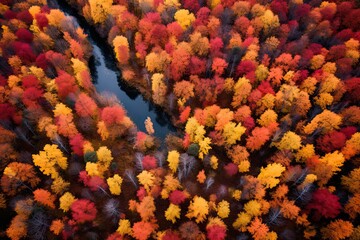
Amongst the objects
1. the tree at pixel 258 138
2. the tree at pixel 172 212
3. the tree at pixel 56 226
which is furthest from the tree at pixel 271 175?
the tree at pixel 56 226

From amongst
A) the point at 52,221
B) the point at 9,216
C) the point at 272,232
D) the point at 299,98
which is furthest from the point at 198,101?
the point at 9,216

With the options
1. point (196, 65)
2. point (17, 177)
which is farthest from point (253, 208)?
point (17, 177)

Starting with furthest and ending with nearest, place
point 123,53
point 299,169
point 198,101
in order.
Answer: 1. point 123,53
2. point 198,101
3. point 299,169

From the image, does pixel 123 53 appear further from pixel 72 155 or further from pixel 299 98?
pixel 299 98

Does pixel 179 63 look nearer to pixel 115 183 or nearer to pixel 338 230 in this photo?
pixel 115 183

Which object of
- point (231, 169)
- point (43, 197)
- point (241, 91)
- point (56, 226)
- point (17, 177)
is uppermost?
point (241, 91)

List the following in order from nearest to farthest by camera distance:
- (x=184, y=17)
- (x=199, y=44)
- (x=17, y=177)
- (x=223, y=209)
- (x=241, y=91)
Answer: (x=223, y=209), (x=17, y=177), (x=241, y=91), (x=199, y=44), (x=184, y=17)
